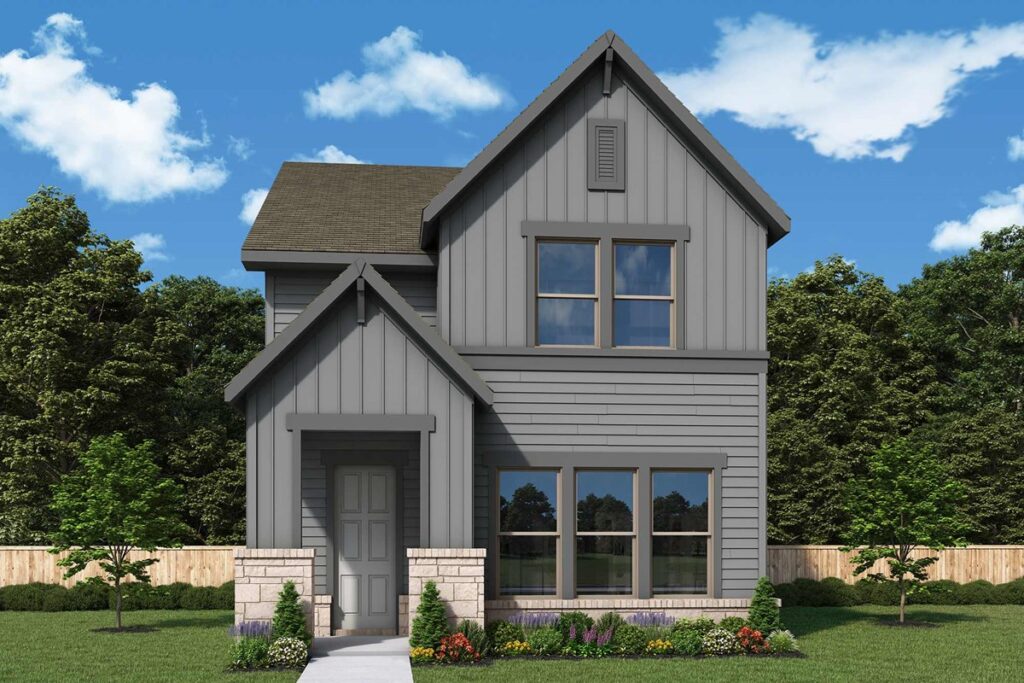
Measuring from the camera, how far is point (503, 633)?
16.3 meters

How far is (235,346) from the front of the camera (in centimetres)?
4272

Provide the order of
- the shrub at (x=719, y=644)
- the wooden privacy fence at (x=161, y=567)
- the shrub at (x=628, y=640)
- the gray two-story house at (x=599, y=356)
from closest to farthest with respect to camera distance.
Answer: the shrub at (x=628, y=640) → the shrub at (x=719, y=644) → the gray two-story house at (x=599, y=356) → the wooden privacy fence at (x=161, y=567)

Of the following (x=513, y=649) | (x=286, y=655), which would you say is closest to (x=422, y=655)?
(x=513, y=649)

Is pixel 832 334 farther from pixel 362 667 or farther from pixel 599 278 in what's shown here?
pixel 362 667

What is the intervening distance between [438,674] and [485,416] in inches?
180

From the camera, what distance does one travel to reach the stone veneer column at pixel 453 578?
625 inches

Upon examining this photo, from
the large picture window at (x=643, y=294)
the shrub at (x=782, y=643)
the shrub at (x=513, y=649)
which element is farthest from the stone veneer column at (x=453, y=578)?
the shrub at (x=782, y=643)

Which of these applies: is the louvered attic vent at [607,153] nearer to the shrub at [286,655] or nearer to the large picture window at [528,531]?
the large picture window at [528,531]

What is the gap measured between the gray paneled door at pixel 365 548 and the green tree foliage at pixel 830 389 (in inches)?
735

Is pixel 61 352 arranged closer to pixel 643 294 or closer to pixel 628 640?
pixel 643 294

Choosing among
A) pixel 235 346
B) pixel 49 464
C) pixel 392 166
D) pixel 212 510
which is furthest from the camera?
pixel 235 346

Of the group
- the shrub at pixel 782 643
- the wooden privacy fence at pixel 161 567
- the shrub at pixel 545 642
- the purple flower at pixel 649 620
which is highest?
the purple flower at pixel 649 620

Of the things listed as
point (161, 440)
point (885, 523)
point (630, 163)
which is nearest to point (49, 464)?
point (161, 440)

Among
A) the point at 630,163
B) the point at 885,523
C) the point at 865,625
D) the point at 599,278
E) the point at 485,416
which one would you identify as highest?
the point at 630,163
